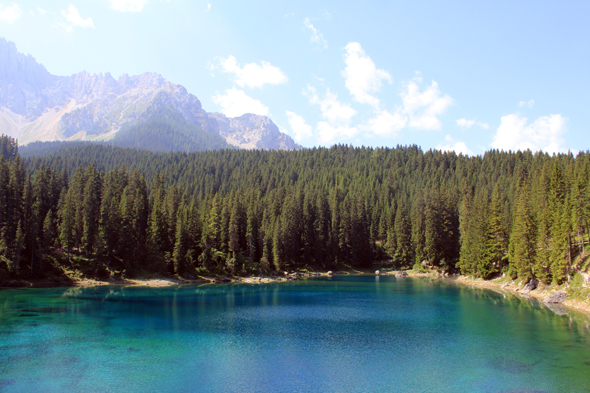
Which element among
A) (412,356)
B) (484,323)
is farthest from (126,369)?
(484,323)

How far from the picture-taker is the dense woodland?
227 feet

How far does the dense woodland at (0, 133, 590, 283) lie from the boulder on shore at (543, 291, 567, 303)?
321cm

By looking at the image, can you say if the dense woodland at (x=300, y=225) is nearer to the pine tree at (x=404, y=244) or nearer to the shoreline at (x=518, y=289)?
the pine tree at (x=404, y=244)

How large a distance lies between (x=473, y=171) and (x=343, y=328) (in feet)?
434

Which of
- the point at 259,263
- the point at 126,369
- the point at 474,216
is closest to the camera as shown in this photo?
the point at 126,369

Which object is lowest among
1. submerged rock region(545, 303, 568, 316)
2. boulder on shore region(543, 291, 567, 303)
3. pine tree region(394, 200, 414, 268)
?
submerged rock region(545, 303, 568, 316)

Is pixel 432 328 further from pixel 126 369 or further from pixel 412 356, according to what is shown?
pixel 126 369

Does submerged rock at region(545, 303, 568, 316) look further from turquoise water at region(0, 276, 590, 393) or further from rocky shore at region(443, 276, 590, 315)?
turquoise water at region(0, 276, 590, 393)

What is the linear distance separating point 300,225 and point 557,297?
7051cm

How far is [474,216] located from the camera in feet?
292

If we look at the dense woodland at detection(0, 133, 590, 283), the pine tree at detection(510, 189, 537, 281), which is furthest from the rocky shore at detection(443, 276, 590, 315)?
the pine tree at detection(510, 189, 537, 281)

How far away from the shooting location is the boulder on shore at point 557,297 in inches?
2110

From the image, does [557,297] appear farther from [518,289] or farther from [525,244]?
[518,289]

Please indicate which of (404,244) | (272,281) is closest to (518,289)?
(404,244)
